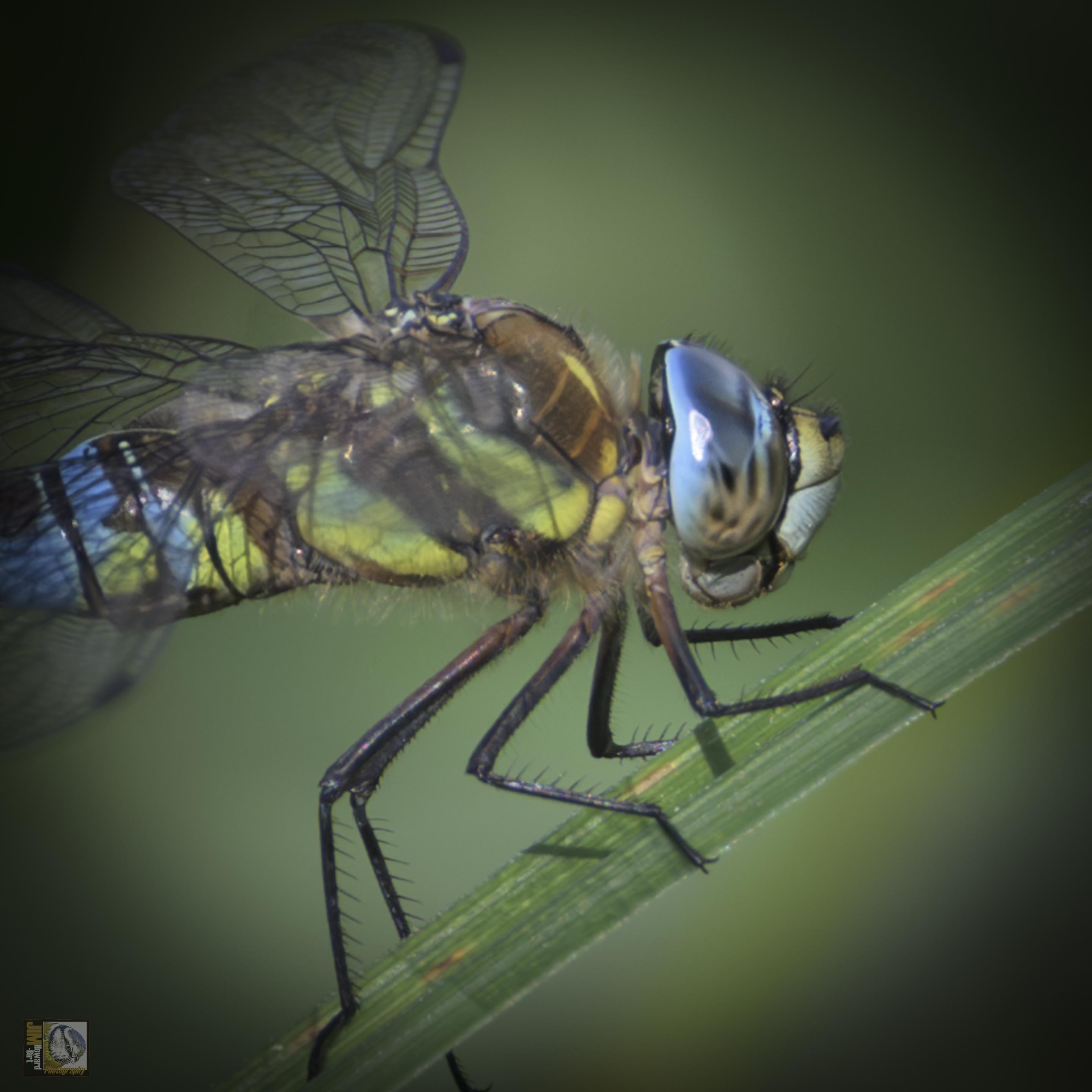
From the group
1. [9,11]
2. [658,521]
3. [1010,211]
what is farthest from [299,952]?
[9,11]

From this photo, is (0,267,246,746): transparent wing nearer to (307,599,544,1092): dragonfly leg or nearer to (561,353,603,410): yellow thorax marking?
(307,599,544,1092): dragonfly leg

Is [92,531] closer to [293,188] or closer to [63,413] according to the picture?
[63,413]

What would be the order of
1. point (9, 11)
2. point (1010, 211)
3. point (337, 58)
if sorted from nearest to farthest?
point (337, 58), point (1010, 211), point (9, 11)

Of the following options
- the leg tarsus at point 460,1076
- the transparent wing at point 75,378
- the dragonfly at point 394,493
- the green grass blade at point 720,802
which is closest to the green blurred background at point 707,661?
the leg tarsus at point 460,1076

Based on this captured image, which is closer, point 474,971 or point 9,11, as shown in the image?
point 474,971

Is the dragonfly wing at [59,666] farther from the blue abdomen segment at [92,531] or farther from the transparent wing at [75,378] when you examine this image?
the transparent wing at [75,378]

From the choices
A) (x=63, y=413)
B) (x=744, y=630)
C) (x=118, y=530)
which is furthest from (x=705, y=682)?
(x=63, y=413)

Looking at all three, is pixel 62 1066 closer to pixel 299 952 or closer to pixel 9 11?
pixel 299 952
